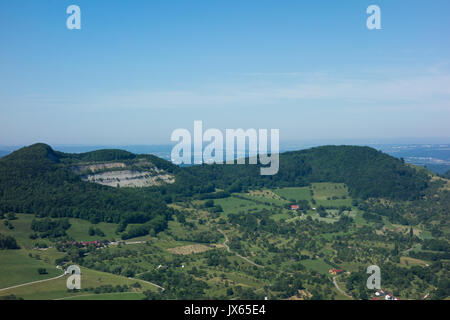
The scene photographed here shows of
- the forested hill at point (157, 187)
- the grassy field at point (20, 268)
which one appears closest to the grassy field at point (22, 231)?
the forested hill at point (157, 187)

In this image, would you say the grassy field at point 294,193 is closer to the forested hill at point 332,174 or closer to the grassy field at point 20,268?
the forested hill at point 332,174

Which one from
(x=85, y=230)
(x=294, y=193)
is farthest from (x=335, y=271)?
(x=294, y=193)

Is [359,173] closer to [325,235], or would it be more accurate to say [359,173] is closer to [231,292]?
[325,235]

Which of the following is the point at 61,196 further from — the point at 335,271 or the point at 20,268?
the point at 335,271

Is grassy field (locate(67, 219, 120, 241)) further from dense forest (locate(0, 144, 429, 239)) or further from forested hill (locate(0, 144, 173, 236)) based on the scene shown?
forested hill (locate(0, 144, 173, 236))

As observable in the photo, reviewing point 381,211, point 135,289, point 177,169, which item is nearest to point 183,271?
point 135,289

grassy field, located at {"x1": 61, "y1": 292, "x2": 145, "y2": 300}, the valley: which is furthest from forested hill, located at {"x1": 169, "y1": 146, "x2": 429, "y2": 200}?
grassy field, located at {"x1": 61, "y1": 292, "x2": 145, "y2": 300}
